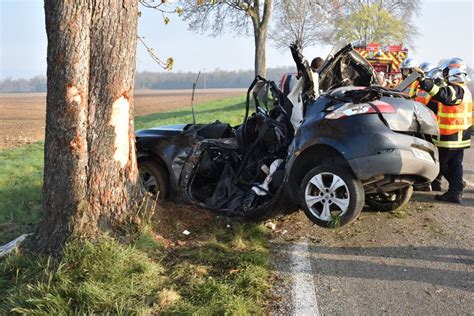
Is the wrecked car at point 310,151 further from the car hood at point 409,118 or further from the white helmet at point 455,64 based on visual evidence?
the white helmet at point 455,64

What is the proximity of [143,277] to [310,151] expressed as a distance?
1909 millimetres

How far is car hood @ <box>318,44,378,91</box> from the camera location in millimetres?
4820

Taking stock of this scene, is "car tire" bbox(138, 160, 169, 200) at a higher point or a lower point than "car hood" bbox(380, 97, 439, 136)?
lower

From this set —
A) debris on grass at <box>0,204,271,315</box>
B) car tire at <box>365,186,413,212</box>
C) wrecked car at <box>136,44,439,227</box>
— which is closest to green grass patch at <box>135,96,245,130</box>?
wrecked car at <box>136,44,439,227</box>

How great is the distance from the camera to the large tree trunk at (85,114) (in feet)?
12.0

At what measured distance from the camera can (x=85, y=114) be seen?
376cm

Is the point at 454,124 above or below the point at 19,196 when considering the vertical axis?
above

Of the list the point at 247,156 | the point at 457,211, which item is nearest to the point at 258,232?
the point at 247,156

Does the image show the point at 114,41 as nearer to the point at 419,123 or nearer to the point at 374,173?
the point at 374,173

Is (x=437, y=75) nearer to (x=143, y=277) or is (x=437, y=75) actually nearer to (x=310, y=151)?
(x=310, y=151)

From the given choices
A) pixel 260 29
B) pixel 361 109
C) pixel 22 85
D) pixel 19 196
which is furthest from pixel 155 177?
pixel 22 85

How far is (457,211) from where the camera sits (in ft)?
18.3

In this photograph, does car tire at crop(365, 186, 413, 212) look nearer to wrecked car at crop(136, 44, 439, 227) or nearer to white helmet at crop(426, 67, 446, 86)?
wrecked car at crop(136, 44, 439, 227)

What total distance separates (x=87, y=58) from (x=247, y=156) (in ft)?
7.14
